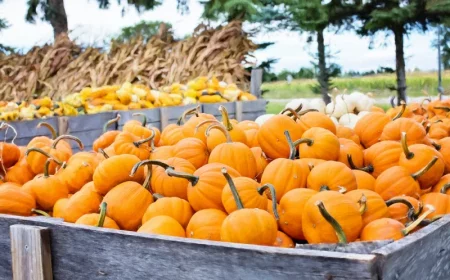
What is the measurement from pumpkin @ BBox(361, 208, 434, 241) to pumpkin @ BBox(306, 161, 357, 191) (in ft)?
0.69

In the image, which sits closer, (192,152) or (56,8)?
(192,152)

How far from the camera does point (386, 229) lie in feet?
4.83

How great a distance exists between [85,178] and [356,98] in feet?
8.63

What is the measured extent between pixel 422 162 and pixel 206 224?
0.84m

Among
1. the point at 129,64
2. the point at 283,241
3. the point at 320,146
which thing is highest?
the point at 129,64

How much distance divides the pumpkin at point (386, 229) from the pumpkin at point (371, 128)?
0.94 metres

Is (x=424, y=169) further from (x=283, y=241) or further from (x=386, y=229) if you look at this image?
(x=283, y=241)

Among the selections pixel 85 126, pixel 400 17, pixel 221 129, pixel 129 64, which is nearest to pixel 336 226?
pixel 221 129

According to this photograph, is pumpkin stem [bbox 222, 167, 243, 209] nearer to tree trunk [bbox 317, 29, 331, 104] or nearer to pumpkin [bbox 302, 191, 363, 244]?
pumpkin [bbox 302, 191, 363, 244]

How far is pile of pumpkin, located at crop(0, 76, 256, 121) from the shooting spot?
22.1ft

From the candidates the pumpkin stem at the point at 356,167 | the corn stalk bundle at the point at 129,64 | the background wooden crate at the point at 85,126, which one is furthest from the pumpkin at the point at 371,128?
the corn stalk bundle at the point at 129,64

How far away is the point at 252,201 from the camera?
1633mm

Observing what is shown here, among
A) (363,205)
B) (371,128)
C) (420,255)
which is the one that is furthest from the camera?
(371,128)

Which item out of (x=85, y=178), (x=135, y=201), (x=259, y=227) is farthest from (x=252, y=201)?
(x=85, y=178)
